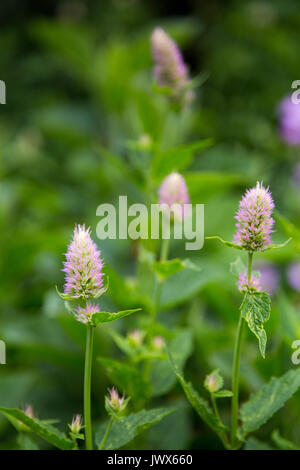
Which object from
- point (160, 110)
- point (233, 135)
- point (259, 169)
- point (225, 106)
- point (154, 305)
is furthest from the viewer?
point (225, 106)

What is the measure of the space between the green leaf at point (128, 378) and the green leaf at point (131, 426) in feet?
0.19

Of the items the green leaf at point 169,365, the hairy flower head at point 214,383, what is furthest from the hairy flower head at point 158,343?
the hairy flower head at point 214,383

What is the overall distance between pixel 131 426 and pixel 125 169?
452 mm

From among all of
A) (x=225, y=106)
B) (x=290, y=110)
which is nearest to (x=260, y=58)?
(x=225, y=106)

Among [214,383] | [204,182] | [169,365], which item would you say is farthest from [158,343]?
[204,182]

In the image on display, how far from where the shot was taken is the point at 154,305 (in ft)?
2.01

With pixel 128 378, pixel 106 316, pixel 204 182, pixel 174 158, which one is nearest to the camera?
pixel 106 316

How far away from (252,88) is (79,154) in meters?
0.87

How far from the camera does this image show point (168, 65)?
2.28 feet

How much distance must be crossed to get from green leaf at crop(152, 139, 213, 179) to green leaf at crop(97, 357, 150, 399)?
232mm

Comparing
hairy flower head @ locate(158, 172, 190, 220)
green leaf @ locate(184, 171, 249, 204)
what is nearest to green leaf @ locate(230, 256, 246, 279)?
hairy flower head @ locate(158, 172, 190, 220)

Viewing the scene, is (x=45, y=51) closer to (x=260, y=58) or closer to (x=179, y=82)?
(x=260, y=58)

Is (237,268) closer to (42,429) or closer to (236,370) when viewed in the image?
(236,370)

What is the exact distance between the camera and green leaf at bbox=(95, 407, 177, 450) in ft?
1.49
